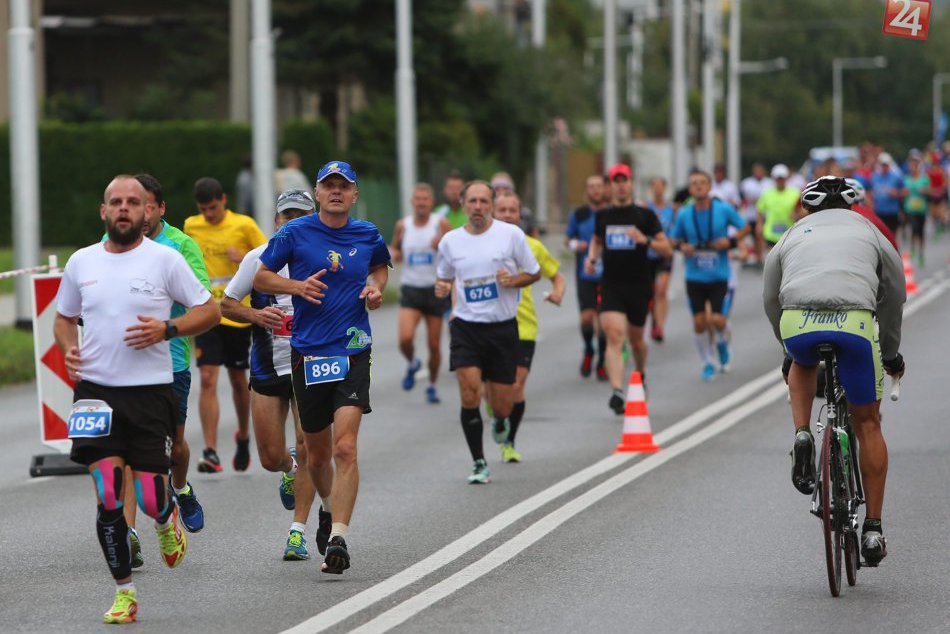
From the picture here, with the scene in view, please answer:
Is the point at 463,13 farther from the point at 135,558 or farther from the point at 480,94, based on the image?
the point at 135,558

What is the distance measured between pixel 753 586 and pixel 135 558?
2.91 meters

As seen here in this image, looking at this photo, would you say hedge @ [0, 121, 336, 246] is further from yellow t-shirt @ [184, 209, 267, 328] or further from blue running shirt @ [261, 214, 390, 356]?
blue running shirt @ [261, 214, 390, 356]

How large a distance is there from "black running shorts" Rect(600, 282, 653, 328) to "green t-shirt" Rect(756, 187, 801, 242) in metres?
9.90

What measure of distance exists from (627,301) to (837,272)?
7.94 metres

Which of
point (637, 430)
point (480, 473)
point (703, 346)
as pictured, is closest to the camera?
point (480, 473)

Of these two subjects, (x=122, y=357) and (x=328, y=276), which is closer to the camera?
(x=122, y=357)

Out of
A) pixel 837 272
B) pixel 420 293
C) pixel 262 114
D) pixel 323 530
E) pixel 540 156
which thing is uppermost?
pixel 262 114

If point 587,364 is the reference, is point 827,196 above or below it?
above

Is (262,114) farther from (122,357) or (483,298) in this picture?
(122,357)

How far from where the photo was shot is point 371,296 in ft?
30.4

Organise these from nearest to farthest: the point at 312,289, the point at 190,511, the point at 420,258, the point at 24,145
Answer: the point at 312,289
the point at 190,511
the point at 420,258
the point at 24,145

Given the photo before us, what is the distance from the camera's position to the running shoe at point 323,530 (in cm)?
948

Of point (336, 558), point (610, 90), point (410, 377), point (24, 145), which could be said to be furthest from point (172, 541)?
point (610, 90)

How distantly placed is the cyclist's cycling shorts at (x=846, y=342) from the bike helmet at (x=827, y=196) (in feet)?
1.98
